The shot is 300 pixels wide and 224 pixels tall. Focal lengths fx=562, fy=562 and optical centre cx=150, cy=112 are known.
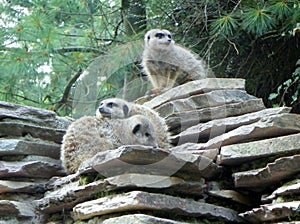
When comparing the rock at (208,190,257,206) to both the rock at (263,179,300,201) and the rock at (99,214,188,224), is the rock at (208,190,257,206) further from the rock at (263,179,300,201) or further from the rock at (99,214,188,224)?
the rock at (99,214,188,224)

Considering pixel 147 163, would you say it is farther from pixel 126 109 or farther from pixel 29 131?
pixel 29 131

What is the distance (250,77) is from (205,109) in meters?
1.85

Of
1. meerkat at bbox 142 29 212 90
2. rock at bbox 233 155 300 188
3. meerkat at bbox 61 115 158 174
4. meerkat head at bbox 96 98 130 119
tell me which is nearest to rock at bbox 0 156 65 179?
meerkat at bbox 61 115 158 174

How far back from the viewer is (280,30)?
18.5 ft

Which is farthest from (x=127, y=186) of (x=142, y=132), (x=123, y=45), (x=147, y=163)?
(x=123, y=45)

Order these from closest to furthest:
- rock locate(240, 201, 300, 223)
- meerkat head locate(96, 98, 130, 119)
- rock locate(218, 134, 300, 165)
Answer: rock locate(240, 201, 300, 223), rock locate(218, 134, 300, 165), meerkat head locate(96, 98, 130, 119)

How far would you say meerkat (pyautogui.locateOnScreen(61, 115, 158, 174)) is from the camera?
13.6 ft

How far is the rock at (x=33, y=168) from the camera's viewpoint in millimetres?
4176

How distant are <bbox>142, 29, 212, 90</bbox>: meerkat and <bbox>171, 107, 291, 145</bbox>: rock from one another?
1.76 m

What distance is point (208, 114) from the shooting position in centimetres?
452

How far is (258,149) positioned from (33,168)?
→ 1744 mm

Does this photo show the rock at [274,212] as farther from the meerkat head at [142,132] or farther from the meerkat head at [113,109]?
the meerkat head at [113,109]

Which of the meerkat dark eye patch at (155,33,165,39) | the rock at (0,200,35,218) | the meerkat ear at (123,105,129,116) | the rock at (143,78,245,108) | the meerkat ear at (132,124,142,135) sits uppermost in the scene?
the meerkat dark eye patch at (155,33,165,39)

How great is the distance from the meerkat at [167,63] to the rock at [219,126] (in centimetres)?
176
